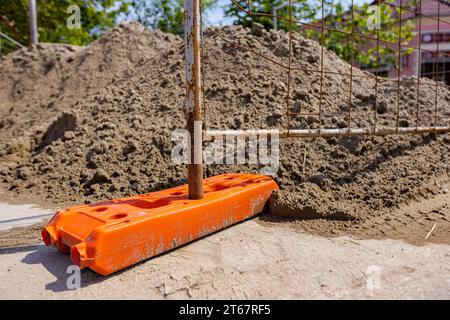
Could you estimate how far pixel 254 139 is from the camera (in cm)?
368

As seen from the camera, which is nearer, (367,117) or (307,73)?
(367,117)

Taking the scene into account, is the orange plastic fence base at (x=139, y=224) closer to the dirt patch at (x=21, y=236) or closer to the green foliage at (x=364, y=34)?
the dirt patch at (x=21, y=236)

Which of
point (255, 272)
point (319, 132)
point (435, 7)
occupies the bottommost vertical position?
point (255, 272)

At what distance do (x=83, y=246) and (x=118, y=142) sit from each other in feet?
7.91

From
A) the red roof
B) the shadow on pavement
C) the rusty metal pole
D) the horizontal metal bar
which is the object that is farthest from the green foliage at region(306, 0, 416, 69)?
the shadow on pavement

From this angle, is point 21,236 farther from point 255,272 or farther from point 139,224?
point 255,272

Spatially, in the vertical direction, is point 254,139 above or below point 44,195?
above

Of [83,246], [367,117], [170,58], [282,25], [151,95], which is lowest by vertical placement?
[83,246]

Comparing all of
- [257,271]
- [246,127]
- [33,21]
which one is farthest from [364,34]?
[257,271]

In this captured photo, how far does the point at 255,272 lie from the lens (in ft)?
6.45

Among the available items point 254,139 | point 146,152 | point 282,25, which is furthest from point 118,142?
point 282,25

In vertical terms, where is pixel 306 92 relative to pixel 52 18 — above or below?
below

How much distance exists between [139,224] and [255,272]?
0.65 m

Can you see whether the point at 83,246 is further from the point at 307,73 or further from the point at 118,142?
the point at 307,73
